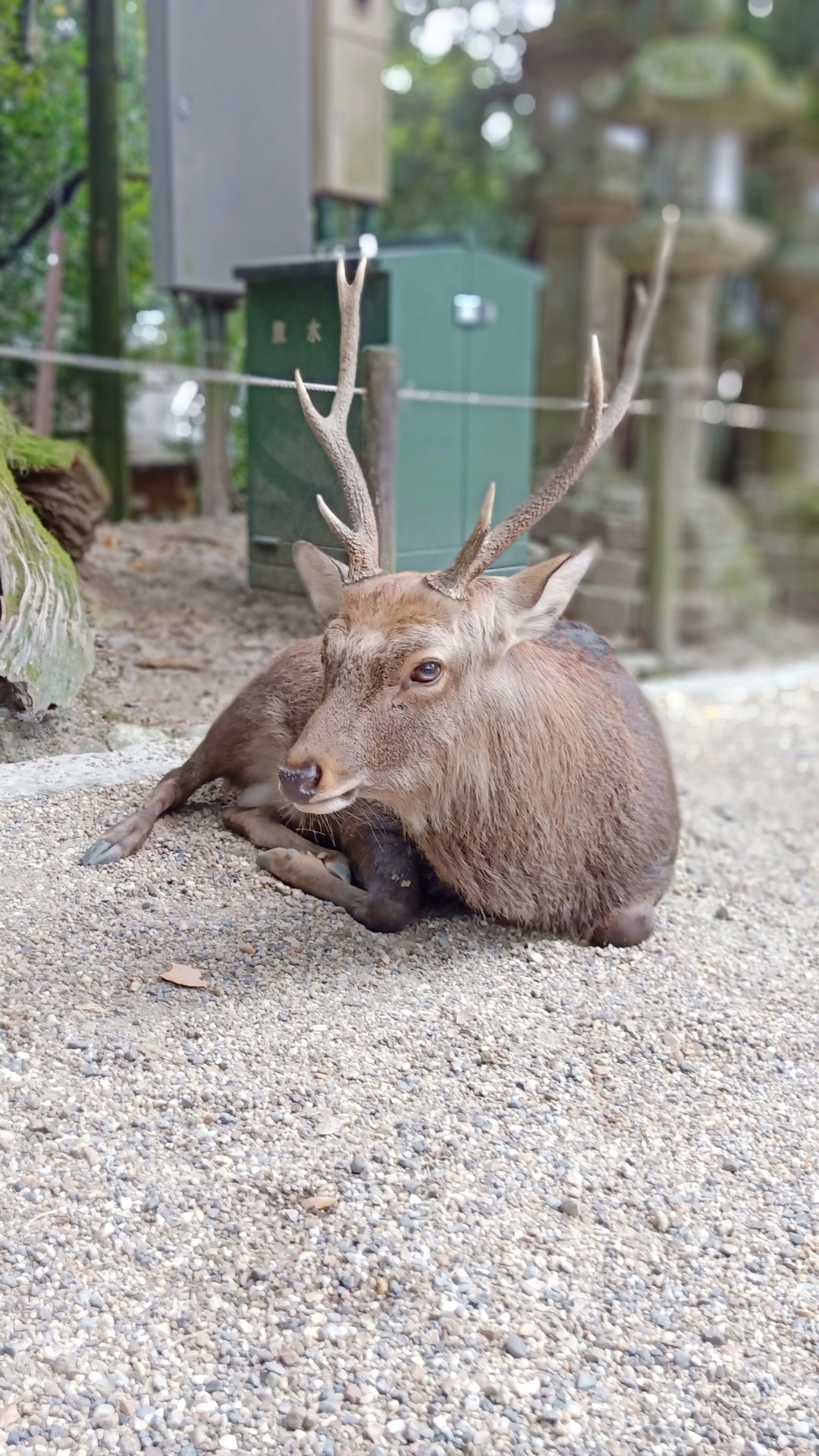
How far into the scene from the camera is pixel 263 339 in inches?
132

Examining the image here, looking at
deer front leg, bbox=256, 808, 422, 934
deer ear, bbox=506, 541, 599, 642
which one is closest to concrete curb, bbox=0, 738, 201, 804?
deer front leg, bbox=256, 808, 422, 934

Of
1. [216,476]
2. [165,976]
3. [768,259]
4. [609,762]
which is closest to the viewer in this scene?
[165,976]

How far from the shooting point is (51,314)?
165 inches

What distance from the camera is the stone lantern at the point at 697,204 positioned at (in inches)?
282

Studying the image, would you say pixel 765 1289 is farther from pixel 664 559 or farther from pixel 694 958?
pixel 664 559

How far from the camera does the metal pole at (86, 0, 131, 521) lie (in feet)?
13.3

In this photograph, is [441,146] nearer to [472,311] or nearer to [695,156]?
[695,156]

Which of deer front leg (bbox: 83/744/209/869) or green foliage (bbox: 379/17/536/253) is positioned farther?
green foliage (bbox: 379/17/536/253)

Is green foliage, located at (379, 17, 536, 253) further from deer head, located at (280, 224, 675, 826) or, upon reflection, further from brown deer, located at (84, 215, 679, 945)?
deer head, located at (280, 224, 675, 826)

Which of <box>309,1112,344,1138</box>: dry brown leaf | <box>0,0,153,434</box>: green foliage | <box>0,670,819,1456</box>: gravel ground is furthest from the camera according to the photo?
<box>0,0,153,434</box>: green foliage

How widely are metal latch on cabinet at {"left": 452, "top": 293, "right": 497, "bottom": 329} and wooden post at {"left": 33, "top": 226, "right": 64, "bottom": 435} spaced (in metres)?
1.35

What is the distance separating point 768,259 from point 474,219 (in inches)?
107

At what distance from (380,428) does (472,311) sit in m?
1.35

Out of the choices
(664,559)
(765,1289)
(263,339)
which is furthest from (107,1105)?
(664,559)
